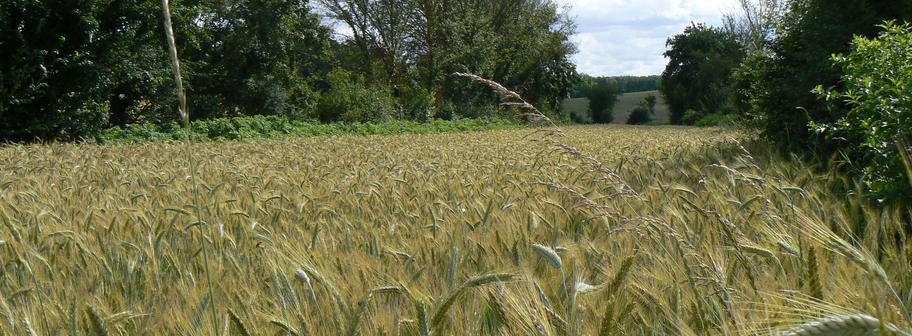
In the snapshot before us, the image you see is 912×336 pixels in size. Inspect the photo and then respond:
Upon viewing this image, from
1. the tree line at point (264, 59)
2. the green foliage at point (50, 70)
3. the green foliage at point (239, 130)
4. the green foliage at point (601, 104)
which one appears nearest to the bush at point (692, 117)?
the tree line at point (264, 59)

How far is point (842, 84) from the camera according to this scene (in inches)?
267

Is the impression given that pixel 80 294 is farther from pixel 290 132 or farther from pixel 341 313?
pixel 290 132

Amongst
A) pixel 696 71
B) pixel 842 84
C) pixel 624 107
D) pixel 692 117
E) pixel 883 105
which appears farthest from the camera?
pixel 624 107

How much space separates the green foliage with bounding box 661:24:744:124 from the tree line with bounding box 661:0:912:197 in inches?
1649

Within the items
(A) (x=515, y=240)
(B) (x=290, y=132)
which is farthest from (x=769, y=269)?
(B) (x=290, y=132)

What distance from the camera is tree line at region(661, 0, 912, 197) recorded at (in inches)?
145

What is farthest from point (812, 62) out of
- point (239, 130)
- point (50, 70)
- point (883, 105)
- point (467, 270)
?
point (50, 70)

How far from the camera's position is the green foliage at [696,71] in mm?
49562

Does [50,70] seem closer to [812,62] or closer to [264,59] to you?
[264,59]

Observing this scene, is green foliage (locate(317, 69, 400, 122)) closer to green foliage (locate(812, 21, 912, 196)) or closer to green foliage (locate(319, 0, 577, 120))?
green foliage (locate(319, 0, 577, 120))

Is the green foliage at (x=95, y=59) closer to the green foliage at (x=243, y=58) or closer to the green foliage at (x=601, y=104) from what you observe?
the green foliage at (x=243, y=58)

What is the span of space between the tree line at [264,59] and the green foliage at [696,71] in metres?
10.2

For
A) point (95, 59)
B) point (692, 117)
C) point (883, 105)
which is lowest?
point (692, 117)

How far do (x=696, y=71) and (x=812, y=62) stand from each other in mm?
53248
